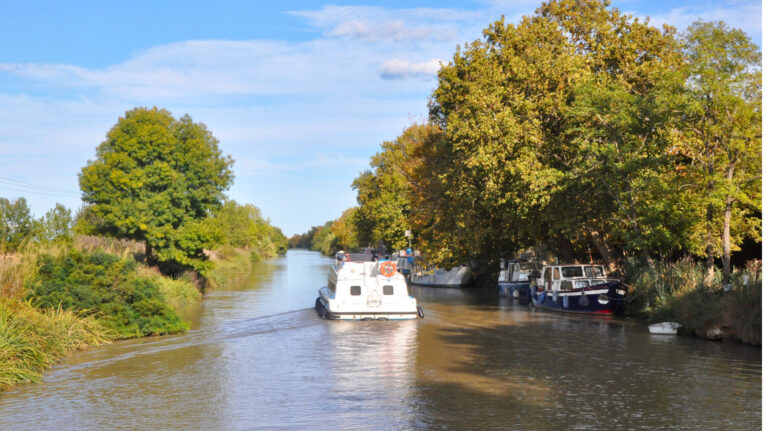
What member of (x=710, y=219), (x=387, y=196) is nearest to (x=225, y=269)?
(x=387, y=196)

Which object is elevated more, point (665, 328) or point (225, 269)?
point (225, 269)

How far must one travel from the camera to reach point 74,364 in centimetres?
1950

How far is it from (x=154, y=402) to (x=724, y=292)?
17573mm

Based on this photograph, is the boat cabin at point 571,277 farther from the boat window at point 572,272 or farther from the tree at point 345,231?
the tree at point 345,231

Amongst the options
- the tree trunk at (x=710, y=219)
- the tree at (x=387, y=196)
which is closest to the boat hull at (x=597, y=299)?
the tree trunk at (x=710, y=219)

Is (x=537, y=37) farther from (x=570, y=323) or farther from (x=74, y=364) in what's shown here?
(x=74, y=364)

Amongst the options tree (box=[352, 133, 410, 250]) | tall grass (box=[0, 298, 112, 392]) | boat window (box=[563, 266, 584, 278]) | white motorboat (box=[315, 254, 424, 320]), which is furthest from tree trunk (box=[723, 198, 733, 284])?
tree (box=[352, 133, 410, 250])

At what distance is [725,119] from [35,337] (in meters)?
21.9

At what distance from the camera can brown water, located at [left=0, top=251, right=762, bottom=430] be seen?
556 inches

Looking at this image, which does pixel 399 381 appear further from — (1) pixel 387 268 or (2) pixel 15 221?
(2) pixel 15 221

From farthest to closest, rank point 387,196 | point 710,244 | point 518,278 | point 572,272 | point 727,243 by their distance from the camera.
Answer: point 387,196 → point 518,278 → point 572,272 → point 710,244 → point 727,243

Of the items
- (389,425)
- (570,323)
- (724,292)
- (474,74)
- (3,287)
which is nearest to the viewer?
(389,425)

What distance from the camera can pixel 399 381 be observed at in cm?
1773

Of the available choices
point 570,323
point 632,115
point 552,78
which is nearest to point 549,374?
point 570,323
